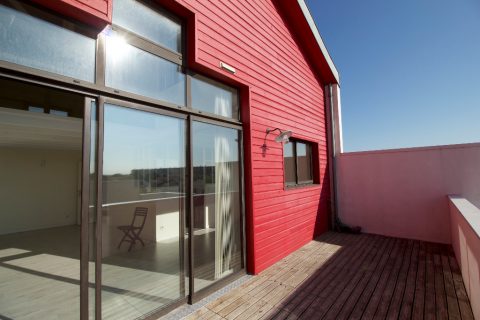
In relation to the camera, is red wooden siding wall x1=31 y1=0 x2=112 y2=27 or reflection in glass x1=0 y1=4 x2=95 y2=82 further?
red wooden siding wall x1=31 y1=0 x2=112 y2=27

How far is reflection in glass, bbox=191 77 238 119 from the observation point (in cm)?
292

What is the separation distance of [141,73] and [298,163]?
3.77 m

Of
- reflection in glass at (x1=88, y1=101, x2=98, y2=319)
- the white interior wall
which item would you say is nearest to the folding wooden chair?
reflection in glass at (x1=88, y1=101, x2=98, y2=319)

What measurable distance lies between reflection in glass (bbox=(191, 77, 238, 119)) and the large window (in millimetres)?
1629

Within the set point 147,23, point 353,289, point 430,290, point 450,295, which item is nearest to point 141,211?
point 147,23

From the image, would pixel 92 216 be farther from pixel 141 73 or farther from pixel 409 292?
pixel 409 292

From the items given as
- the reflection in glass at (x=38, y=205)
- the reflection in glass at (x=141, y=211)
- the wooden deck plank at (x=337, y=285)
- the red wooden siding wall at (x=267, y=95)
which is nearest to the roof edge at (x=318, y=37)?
the red wooden siding wall at (x=267, y=95)

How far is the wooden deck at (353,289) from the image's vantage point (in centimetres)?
243

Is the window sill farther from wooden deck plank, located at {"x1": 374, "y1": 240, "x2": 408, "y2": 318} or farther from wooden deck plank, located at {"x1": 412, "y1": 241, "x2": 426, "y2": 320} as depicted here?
wooden deck plank, located at {"x1": 412, "y1": 241, "x2": 426, "y2": 320}

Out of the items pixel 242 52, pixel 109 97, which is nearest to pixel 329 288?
pixel 109 97

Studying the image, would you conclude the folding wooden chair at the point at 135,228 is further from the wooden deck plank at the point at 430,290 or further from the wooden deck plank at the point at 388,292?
the wooden deck plank at the point at 430,290

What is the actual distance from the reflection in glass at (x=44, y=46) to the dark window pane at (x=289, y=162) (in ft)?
11.5

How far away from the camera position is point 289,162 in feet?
15.9

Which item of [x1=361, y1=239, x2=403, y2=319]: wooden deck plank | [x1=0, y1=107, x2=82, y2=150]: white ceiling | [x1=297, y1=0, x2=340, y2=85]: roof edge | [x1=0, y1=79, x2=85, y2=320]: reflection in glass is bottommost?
[x1=361, y1=239, x2=403, y2=319]: wooden deck plank
